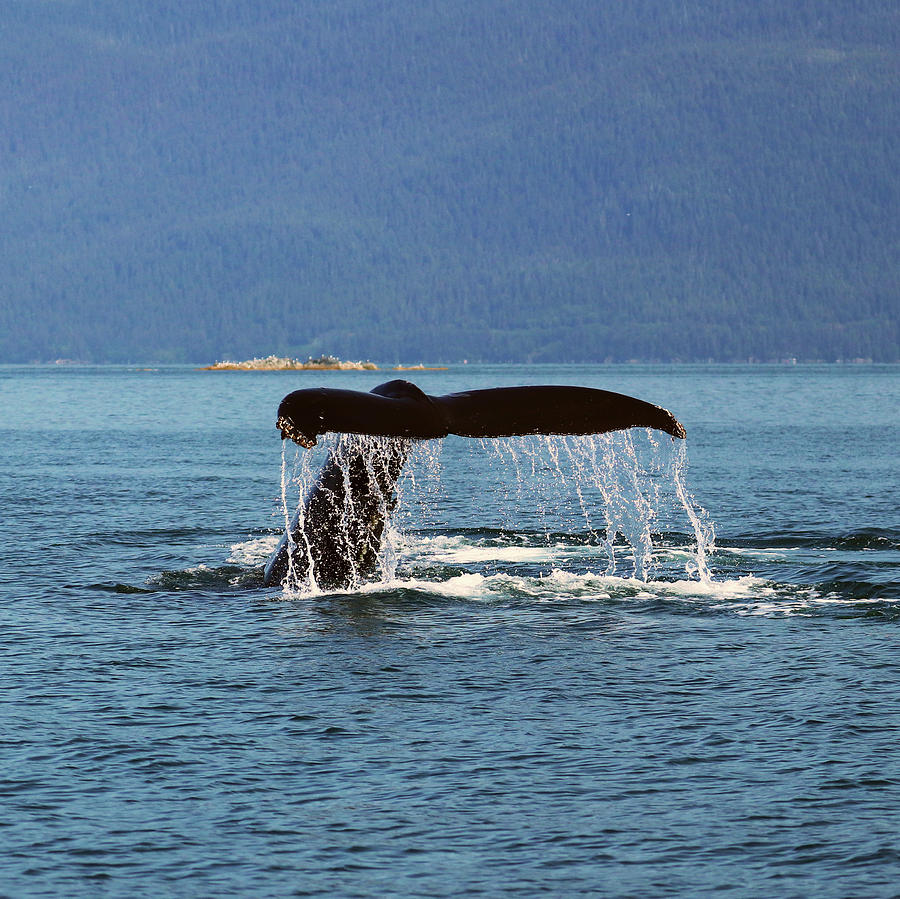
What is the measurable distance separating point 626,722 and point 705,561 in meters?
8.29

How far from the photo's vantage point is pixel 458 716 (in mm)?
10305

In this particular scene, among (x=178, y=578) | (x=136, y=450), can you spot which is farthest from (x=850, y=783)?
(x=136, y=450)

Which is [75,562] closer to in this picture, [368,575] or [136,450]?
[368,575]

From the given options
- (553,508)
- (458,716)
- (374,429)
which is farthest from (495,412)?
(553,508)

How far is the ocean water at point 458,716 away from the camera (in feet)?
24.7

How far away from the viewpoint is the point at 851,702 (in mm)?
10758

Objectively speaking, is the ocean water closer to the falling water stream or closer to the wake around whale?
the falling water stream

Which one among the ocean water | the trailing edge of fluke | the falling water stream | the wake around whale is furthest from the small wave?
the trailing edge of fluke

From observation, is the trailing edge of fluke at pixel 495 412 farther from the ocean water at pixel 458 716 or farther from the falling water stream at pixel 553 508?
the ocean water at pixel 458 716

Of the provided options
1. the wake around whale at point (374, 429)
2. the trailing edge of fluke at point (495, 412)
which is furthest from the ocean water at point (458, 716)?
the trailing edge of fluke at point (495, 412)

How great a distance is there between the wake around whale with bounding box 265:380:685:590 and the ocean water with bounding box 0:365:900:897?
0.45 metres

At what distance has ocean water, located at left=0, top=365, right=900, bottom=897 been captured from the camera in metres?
7.52

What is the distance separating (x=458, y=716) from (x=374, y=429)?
2.69 metres

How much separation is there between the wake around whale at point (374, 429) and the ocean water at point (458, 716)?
45 cm
